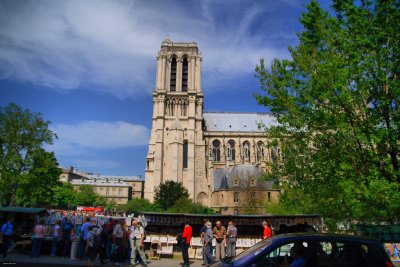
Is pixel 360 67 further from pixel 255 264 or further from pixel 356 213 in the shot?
pixel 255 264

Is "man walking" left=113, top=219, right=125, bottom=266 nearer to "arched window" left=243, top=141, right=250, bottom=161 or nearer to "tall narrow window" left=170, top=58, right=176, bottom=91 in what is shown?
"arched window" left=243, top=141, right=250, bottom=161

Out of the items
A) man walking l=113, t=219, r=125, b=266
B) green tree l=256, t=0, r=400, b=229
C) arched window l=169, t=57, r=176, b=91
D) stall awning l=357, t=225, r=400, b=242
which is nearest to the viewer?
green tree l=256, t=0, r=400, b=229

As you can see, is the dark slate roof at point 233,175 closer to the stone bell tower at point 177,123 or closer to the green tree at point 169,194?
the stone bell tower at point 177,123

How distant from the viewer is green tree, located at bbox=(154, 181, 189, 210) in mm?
49478

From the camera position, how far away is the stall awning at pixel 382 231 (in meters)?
12.4

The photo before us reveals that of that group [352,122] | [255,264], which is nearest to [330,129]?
[352,122]

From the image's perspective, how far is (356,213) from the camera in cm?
Result: 1012

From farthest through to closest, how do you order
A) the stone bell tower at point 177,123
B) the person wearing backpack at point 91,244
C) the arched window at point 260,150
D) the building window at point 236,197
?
the arched window at point 260,150, the stone bell tower at point 177,123, the building window at point 236,197, the person wearing backpack at point 91,244

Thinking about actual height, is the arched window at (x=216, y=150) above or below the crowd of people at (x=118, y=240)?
above

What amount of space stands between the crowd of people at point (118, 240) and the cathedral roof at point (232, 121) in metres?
57.5

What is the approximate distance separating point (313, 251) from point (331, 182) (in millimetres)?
7097

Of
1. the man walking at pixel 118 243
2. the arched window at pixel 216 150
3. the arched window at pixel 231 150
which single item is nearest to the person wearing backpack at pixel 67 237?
the man walking at pixel 118 243

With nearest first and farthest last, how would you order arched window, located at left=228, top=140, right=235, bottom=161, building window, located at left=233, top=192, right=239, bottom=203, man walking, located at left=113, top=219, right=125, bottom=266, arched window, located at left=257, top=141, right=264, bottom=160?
man walking, located at left=113, top=219, right=125, bottom=266, building window, located at left=233, top=192, right=239, bottom=203, arched window, located at left=257, top=141, right=264, bottom=160, arched window, located at left=228, top=140, right=235, bottom=161

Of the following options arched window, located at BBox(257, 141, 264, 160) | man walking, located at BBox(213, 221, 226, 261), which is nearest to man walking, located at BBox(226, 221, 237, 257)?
man walking, located at BBox(213, 221, 226, 261)
